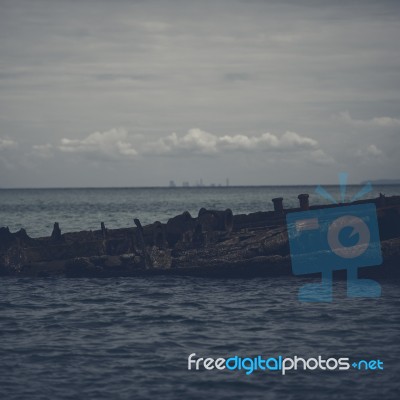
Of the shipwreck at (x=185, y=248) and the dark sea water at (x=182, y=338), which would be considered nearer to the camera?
the dark sea water at (x=182, y=338)

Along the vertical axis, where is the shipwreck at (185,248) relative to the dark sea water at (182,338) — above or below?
above

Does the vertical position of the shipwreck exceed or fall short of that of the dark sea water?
it exceeds it

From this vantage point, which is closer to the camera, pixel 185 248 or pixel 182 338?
pixel 182 338

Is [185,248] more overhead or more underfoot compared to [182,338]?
more overhead

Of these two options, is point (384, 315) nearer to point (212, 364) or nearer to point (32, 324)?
point (212, 364)

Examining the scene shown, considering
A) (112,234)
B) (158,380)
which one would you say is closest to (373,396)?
(158,380)

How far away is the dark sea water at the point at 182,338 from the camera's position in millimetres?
11750

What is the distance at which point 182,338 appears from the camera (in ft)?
49.8

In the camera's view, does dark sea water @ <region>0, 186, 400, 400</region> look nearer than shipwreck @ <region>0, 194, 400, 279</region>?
Yes

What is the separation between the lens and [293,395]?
37.1ft

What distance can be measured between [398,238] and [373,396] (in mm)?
12979

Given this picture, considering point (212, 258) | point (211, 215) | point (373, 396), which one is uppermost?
point (211, 215)

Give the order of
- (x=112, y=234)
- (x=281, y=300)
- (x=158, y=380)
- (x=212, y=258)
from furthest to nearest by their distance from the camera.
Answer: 1. (x=112, y=234)
2. (x=212, y=258)
3. (x=281, y=300)
4. (x=158, y=380)

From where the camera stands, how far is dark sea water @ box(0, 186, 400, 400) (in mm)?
11750
